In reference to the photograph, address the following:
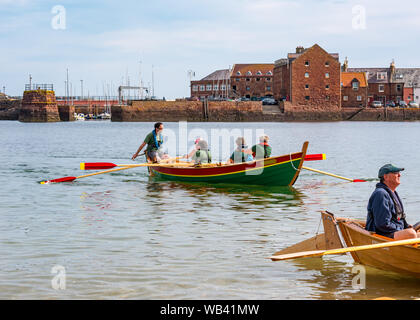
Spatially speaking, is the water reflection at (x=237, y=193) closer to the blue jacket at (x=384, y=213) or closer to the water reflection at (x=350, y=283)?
the water reflection at (x=350, y=283)

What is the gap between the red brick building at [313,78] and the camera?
111m

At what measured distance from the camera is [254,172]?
19.4 meters

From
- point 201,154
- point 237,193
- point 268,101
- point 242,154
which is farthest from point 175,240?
point 268,101

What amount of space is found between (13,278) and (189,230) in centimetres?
475

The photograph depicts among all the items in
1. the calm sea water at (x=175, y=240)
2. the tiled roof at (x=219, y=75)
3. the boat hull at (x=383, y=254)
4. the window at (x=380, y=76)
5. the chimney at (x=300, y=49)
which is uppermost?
the chimney at (x=300, y=49)

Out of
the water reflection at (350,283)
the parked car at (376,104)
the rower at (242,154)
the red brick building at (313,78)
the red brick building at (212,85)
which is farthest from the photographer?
the red brick building at (212,85)

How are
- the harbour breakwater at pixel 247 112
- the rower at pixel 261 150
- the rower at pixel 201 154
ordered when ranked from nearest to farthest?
the rower at pixel 261 150 < the rower at pixel 201 154 < the harbour breakwater at pixel 247 112

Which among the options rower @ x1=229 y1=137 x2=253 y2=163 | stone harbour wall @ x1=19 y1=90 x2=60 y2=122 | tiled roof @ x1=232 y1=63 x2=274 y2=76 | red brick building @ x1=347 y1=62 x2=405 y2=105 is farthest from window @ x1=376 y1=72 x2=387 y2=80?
rower @ x1=229 y1=137 x2=253 y2=163

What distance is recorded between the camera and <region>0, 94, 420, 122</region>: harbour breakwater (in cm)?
11256

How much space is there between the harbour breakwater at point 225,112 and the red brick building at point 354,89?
219 centimetres

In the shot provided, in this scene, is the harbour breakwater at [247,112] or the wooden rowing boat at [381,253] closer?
the wooden rowing boat at [381,253]

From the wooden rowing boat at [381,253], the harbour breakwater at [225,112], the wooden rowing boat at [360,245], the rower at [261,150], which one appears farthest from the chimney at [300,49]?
the wooden rowing boat at [381,253]

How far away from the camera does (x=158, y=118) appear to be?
380 ft

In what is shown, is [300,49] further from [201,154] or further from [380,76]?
[201,154]
